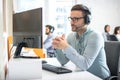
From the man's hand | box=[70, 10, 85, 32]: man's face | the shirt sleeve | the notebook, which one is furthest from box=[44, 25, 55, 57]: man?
the notebook

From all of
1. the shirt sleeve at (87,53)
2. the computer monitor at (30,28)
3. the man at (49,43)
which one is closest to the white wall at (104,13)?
the man at (49,43)

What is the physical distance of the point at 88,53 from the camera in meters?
1.51

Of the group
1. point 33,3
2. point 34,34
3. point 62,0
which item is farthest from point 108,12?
point 34,34

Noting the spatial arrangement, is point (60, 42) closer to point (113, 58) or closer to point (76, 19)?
point (76, 19)

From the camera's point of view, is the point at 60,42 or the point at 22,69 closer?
the point at 22,69

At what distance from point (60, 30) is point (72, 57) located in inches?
178

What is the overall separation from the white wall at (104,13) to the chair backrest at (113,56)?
4.49m

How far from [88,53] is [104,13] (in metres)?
5.06

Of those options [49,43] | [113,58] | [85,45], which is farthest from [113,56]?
[49,43]

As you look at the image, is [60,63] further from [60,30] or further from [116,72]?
[60,30]

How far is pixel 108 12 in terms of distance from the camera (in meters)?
6.38

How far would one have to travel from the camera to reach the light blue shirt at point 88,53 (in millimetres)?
1457

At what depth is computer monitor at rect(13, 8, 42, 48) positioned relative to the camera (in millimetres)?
1293

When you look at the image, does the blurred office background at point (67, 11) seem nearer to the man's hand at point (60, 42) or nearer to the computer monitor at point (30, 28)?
the computer monitor at point (30, 28)
